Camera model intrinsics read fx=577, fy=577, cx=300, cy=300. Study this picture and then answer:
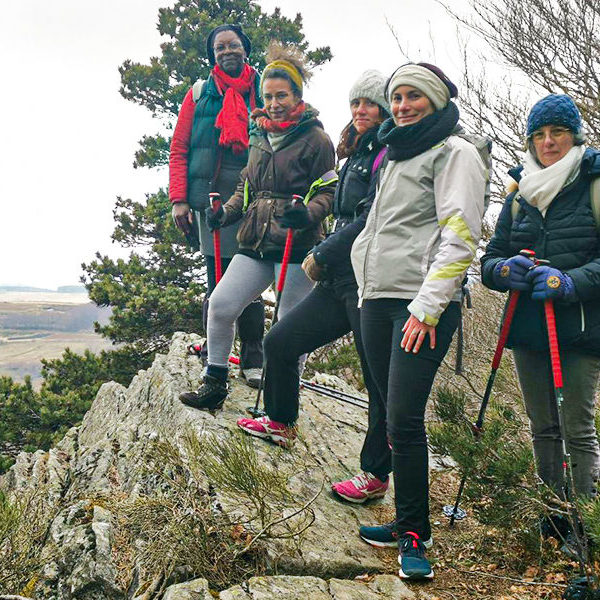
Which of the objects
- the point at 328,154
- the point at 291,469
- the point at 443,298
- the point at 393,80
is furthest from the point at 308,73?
the point at 291,469

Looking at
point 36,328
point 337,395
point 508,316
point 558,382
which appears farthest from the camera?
point 36,328

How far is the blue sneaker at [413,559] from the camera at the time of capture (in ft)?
8.82

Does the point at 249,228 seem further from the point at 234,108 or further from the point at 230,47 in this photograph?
the point at 230,47

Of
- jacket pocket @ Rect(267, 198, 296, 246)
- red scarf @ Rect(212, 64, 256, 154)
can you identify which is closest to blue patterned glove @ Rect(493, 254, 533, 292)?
jacket pocket @ Rect(267, 198, 296, 246)

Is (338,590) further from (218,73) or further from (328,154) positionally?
(218,73)

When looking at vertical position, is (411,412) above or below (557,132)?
below

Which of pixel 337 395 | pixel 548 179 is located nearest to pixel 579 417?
pixel 548 179

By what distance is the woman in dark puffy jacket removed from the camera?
325 centimetres

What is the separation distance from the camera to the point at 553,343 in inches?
102

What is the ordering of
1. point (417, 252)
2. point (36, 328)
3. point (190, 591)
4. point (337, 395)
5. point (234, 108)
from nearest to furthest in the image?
point (190, 591), point (417, 252), point (234, 108), point (337, 395), point (36, 328)

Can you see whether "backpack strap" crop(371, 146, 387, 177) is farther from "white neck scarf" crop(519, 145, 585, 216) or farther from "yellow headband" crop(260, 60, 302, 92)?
"yellow headband" crop(260, 60, 302, 92)

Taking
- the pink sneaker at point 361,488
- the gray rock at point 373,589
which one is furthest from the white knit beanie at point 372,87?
the gray rock at point 373,589

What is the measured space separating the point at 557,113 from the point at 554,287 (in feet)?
2.77

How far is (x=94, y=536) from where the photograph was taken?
115 inches
